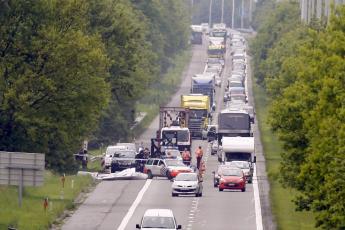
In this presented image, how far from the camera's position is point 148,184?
79688mm

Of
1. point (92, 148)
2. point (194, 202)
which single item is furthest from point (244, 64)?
point (194, 202)

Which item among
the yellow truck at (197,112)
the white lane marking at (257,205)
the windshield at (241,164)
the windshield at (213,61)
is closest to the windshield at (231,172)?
the white lane marking at (257,205)

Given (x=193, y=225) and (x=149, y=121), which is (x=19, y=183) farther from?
(x=149, y=121)

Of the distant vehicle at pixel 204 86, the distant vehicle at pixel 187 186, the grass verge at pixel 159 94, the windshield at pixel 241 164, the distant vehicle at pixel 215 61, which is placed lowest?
the grass verge at pixel 159 94

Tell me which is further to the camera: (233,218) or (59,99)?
(59,99)

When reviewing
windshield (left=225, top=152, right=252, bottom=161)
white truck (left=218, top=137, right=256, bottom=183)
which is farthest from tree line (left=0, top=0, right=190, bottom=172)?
windshield (left=225, top=152, right=252, bottom=161)

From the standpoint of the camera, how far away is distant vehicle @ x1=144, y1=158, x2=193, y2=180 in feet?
270

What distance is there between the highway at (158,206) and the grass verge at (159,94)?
3900 centimetres

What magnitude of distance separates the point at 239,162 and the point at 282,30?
6505 cm

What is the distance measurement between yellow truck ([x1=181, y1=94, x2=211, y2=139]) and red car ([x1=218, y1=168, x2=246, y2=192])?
36.4 metres

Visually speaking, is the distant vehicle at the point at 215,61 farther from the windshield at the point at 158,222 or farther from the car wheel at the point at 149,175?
the windshield at the point at 158,222

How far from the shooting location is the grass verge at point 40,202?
58.0m

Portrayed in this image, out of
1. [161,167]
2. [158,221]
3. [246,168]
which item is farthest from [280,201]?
[158,221]

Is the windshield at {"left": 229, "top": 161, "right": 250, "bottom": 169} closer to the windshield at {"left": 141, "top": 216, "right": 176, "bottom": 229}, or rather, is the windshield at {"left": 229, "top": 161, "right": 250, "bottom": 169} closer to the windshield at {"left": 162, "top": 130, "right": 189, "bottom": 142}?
the windshield at {"left": 162, "top": 130, "right": 189, "bottom": 142}
